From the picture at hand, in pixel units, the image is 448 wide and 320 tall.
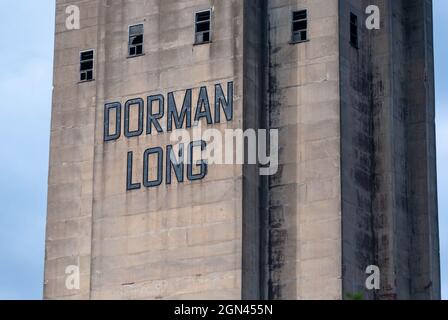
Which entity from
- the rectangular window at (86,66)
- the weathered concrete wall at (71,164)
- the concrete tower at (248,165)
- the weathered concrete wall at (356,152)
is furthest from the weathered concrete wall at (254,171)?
the rectangular window at (86,66)

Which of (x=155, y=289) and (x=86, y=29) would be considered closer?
(x=155, y=289)

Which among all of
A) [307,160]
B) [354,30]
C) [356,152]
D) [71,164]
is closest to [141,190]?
[71,164]

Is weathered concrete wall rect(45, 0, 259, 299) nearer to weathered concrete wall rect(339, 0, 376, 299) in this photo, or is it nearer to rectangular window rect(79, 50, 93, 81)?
rectangular window rect(79, 50, 93, 81)

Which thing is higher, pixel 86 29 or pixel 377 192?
pixel 86 29

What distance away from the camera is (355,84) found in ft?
375

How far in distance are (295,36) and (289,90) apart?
3021 millimetres

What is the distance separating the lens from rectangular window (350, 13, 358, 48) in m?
115

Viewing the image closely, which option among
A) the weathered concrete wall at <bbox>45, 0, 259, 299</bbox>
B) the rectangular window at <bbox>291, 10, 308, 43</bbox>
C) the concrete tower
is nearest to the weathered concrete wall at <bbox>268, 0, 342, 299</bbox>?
the concrete tower

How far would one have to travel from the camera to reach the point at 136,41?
385 feet

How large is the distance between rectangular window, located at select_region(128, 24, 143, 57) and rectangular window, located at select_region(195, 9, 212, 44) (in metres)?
3.62

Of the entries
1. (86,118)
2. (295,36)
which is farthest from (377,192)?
(86,118)

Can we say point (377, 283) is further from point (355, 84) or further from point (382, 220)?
point (355, 84)

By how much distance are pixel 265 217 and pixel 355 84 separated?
8757 millimetres

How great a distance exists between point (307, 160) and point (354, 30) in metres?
8.18
